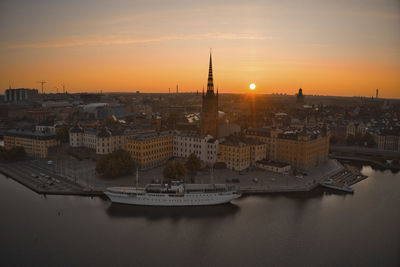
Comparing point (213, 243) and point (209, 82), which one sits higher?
point (209, 82)

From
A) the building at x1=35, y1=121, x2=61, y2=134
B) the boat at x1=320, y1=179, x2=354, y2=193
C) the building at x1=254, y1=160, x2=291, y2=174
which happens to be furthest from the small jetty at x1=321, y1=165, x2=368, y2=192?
the building at x1=35, y1=121, x2=61, y2=134

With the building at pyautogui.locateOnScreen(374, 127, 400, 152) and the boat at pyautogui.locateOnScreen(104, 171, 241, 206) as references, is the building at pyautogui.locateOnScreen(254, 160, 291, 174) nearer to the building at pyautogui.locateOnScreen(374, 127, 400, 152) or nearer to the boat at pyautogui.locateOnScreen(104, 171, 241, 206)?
the boat at pyautogui.locateOnScreen(104, 171, 241, 206)

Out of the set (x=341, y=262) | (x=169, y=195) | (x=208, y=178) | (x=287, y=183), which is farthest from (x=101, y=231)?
(x=287, y=183)

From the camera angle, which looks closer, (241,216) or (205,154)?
(241,216)

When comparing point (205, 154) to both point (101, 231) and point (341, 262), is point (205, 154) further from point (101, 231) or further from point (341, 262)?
point (341, 262)

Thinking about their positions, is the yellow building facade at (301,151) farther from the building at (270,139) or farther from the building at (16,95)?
the building at (16,95)

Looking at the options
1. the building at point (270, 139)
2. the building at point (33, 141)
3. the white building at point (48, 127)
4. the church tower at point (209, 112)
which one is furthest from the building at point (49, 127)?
the building at point (270, 139)
